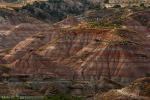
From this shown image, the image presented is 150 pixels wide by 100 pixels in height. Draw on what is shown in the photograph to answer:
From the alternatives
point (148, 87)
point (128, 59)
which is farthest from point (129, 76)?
point (148, 87)

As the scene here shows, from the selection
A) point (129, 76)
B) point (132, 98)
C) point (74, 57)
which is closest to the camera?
point (132, 98)

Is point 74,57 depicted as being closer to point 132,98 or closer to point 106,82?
point 106,82

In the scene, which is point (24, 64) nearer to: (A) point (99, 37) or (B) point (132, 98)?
(A) point (99, 37)

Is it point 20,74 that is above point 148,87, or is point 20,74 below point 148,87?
below

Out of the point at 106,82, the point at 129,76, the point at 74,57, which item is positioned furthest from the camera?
the point at 74,57

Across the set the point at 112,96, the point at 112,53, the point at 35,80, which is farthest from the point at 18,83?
the point at 112,96

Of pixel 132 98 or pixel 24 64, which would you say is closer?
pixel 132 98

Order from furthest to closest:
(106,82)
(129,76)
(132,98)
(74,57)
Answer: (74,57) < (129,76) < (106,82) < (132,98)

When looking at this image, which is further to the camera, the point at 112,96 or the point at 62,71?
the point at 62,71

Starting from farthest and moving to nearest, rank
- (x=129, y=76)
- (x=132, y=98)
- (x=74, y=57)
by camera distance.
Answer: (x=74, y=57), (x=129, y=76), (x=132, y=98)
